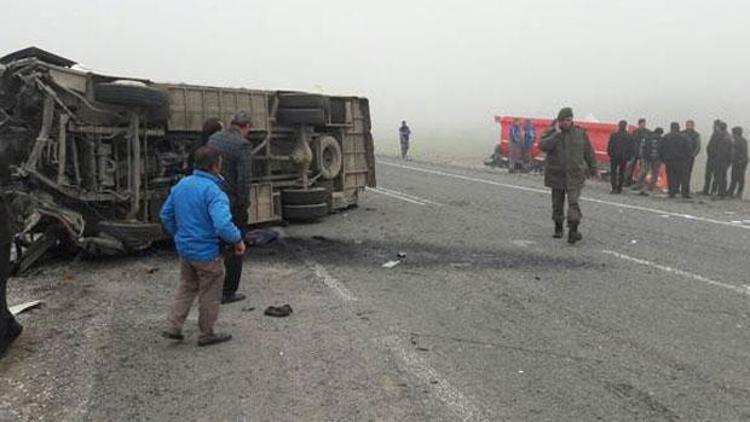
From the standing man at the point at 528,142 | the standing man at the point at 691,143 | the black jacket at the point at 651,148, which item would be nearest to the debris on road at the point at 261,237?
the standing man at the point at 691,143

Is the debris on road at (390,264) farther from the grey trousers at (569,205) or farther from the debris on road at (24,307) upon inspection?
the debris on road at (24,307)

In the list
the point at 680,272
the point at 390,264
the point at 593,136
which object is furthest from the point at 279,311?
the point at 593,136

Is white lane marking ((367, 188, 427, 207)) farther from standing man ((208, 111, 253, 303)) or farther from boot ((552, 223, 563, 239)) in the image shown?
standing man ((208, 111, 253, 303))

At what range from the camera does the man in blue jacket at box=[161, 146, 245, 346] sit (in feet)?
18.5

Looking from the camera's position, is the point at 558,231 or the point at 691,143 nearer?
the point at 558,231

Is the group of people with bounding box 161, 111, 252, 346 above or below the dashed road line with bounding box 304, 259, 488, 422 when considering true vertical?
above

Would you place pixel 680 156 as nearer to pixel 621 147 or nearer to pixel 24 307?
pixel 621 147

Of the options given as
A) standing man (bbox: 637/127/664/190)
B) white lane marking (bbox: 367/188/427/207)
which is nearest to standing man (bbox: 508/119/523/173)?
standing man (bbox: 637/127/664/190)

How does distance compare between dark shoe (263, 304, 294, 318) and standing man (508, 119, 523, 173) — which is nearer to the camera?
dark shoe (263, 304, 294, 318)

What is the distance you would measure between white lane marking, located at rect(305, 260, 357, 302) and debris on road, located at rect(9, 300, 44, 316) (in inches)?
108

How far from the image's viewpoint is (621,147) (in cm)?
1912

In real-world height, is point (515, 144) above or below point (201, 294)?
above

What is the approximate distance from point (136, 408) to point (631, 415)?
2.92 meters

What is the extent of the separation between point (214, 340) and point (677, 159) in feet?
49.9
